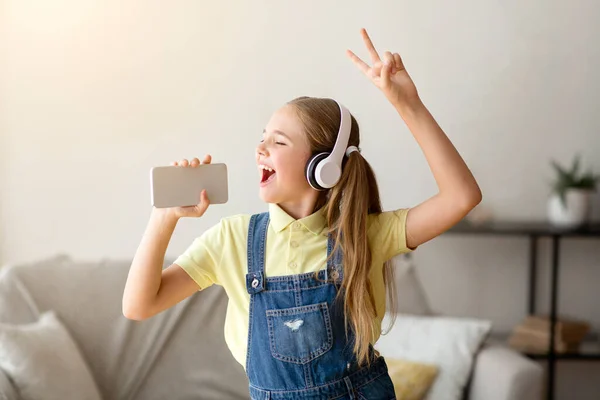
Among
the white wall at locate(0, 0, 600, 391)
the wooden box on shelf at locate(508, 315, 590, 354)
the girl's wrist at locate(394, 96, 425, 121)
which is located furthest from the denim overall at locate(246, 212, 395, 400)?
the wooden box on shelf at locate(508, 315, 590, 354)

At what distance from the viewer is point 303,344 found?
132 cm

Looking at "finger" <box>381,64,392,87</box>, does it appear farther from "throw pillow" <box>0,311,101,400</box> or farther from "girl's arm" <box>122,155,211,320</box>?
"throw pillow" <box>0,311,101,400</box>

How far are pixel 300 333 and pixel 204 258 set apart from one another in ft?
0.78

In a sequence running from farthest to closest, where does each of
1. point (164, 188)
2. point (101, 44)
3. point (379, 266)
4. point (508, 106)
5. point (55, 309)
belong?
1. point (508, 106)
2. point (101, 44)
3. point (55, 309)
4. point (379, 266)
5. point (164, 188)

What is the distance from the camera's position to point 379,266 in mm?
1427

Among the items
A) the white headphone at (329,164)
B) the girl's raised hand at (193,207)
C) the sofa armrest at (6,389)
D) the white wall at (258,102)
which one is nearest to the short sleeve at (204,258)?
the girl's raised hand at (193,207)

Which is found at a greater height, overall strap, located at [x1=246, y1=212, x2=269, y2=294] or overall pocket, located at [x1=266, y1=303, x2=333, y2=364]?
overall strap, located at [x1=246, y1=212, x2=269, y2=294]

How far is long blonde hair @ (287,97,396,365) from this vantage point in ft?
4.39

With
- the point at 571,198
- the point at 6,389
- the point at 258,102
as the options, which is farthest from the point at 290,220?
the point at 571,198

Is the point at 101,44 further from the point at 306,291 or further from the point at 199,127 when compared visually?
the point at 306,291

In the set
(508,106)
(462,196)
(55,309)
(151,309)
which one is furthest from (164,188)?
(508,106)

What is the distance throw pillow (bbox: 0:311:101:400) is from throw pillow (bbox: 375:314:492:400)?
980 millimetres

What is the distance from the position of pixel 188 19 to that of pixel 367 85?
0.85m

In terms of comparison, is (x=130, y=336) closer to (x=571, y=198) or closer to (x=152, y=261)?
(x=152, y=261)
